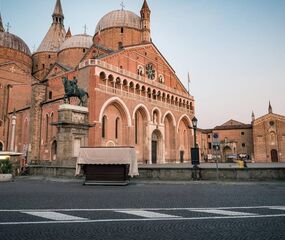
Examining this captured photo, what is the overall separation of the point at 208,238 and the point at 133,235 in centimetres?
106

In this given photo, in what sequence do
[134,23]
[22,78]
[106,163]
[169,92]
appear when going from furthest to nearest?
[22,78]
[134,23]
[169,92]
[106,163]

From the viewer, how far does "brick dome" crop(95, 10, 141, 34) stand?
43.1 meters

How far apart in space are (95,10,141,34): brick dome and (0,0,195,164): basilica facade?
16cm

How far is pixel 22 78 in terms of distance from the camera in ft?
154

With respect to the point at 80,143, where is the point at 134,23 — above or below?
above

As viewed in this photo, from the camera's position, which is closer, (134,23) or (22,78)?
(134,23)

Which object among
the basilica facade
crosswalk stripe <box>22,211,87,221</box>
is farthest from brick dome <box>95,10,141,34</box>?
crosswalk stripe <box>22,211,87,221</box>

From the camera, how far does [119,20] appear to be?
43.3m

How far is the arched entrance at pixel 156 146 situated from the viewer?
3756 centimetres

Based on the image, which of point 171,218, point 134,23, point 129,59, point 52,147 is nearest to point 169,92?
point 129,59

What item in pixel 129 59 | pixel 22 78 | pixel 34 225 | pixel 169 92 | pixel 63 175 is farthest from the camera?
pixel 22 78

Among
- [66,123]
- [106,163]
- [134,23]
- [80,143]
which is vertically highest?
[134,23]

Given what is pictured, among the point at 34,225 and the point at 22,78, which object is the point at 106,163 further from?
the point at 22,78

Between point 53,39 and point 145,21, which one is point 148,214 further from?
point 53,39
